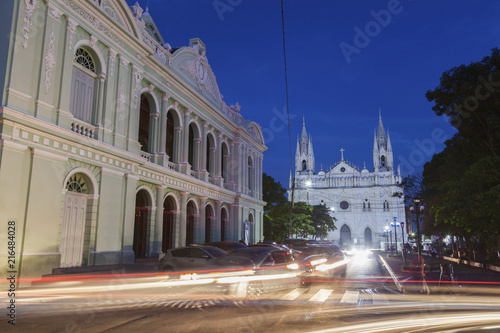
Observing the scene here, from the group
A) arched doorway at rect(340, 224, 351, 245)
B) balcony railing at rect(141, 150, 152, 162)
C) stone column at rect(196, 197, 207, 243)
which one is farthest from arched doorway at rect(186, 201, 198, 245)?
arched doorway at rect(340, 224, 351, 245)

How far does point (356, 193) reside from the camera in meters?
90.3

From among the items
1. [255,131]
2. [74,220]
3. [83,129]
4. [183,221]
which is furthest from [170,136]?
[255,131]

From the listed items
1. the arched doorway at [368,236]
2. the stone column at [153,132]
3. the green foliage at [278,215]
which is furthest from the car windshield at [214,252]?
the arched doorway at [368,236]

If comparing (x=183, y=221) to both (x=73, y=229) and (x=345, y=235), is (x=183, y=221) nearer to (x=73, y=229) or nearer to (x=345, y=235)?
(x=73, y=229)

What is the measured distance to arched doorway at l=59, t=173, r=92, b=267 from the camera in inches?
608

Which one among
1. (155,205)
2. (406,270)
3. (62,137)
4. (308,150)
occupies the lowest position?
(406,270)

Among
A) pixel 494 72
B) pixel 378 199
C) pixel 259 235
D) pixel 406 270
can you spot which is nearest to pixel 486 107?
pixel 494 72

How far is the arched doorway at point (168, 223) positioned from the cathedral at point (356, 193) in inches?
2670

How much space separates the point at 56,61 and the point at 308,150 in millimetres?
81854

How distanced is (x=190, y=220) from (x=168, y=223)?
9.95 ft

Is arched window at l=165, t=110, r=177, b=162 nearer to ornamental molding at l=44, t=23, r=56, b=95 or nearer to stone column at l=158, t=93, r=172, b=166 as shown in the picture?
stone column at l=158, t=93, r=172, b=166

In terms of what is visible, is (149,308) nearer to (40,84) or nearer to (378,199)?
(40,84)

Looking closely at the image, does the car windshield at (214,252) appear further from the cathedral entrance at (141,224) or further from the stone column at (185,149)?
the stone column at (185,149)

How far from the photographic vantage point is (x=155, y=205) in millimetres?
21812
